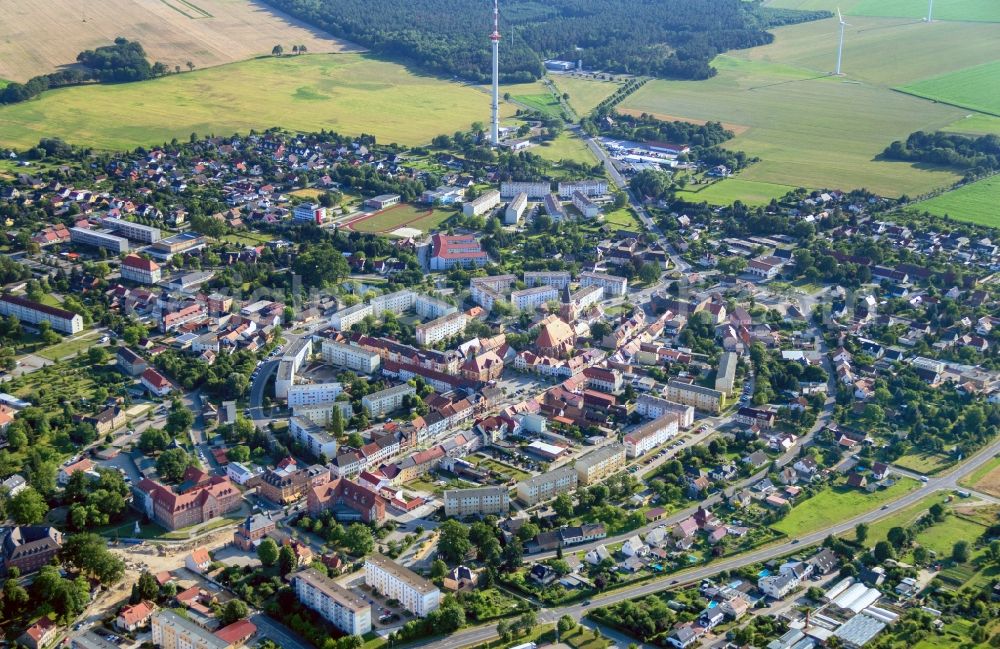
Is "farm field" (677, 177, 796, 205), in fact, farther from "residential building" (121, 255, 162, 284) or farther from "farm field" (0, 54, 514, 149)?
→ "residential building" (121, 255, 162, 284)

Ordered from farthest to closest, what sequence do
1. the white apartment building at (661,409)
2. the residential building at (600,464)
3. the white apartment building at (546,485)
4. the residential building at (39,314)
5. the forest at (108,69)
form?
the forest at (108,69) → the residential building at (39,314) → the white apartment building at (661,409) → the residential building at (600,464) → the white apartment building at (546,485)

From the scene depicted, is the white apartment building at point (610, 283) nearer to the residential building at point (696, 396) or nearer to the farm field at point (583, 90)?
the residential building at point (696, 396)

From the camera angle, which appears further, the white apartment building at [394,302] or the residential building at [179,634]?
the white apartment building at [394,302]

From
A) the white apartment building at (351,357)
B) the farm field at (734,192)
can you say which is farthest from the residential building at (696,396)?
the farm field at (734,192)

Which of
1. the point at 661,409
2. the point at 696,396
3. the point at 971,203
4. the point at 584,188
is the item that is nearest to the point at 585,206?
the point at 584,188

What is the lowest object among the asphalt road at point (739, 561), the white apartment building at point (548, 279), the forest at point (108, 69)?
the asphalt road at point (739, 561)

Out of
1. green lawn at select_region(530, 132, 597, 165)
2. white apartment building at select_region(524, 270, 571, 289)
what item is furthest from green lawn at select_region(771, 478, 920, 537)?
green lawn at select_region(530, 132, 597, 165)

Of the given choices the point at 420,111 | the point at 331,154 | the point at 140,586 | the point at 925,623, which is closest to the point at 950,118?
the point at 420,111
